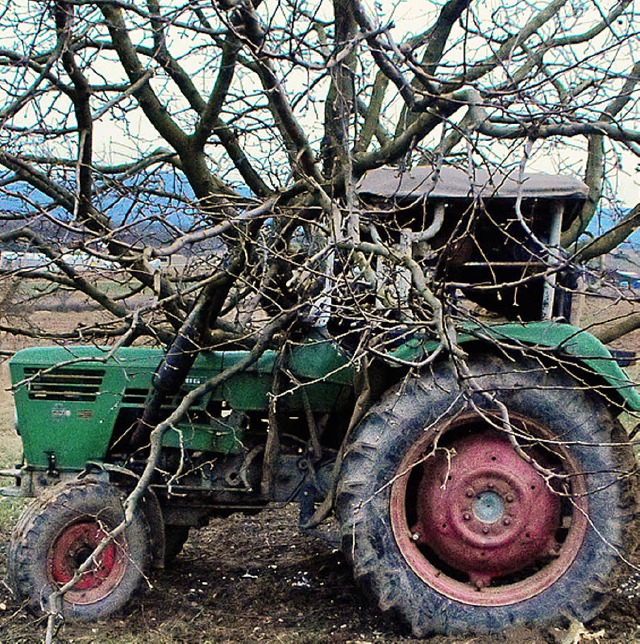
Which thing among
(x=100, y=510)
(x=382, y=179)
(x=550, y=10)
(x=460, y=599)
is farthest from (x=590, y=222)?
(x=100, y=510)

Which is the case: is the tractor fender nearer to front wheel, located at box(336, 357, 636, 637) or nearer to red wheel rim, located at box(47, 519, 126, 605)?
front wheel, located at box(336, 357, 636, 637)

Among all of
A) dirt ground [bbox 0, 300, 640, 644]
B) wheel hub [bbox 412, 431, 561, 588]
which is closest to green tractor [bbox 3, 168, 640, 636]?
wheel hub [bbox 412, 431, 561, 588]

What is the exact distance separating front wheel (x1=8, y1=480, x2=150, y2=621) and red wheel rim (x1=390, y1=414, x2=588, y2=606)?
1439 mm

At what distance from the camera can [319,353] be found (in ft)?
16.0

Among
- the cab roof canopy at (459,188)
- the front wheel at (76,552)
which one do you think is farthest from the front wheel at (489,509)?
the front wheel at (76,552)

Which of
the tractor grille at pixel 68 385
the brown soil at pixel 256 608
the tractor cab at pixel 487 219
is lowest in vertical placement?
the brown soil at pixel 256 608

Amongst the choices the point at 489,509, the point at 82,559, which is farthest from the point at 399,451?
the point at 82,559

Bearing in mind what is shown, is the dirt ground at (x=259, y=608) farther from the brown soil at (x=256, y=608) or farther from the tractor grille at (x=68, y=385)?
the tractor grille at (x=68, y=385)

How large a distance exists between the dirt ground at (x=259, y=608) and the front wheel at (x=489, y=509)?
146 mm

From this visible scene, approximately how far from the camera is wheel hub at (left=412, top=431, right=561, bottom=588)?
440 cm

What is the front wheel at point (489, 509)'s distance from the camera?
4.26 meters

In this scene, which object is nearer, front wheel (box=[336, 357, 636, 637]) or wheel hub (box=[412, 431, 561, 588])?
front wheel (box=[336, 357, 636, 637])

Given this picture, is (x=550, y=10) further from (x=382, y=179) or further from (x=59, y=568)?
(x=59, y=568)

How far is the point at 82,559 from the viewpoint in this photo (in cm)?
479
